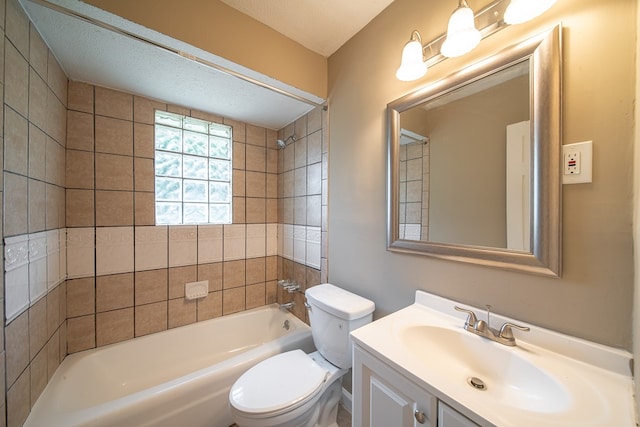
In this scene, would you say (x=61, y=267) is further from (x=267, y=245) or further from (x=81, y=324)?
(x=267, y=245)

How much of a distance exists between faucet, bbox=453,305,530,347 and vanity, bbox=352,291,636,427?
0.04ft

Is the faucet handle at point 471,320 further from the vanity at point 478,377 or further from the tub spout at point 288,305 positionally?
the tub spout at point 288,305

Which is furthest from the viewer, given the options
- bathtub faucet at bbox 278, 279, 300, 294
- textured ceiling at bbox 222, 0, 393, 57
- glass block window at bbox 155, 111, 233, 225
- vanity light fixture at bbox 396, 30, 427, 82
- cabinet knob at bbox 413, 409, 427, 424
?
bathtub faucet at bbox 278, 279, 300, 294

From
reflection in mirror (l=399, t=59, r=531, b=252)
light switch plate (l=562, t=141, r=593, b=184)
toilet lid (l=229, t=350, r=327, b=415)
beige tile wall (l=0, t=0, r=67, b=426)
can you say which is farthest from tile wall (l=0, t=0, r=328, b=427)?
light switch plate (l=562, t=141, r=593, b=184)

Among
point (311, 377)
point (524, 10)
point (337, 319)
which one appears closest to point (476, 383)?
point (337, 319)

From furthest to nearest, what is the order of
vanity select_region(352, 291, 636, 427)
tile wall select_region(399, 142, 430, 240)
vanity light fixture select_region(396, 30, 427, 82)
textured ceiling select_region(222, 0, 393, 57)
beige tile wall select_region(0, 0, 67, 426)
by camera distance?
textured ceiling select_region(222, 0, 393, 57)
tile wall select_region(399, 142, 430, 240)
vanity light fixture select_region(396, 30, 427, 82)
beige tile wall select_region(0, 0, 67, 426)
vanity select_region(352, 291, 636, 427)

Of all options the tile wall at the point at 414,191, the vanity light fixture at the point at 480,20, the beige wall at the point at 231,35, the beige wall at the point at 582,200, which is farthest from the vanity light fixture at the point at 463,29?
the beige wall at the point at 231,35

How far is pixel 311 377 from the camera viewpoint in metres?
1.18

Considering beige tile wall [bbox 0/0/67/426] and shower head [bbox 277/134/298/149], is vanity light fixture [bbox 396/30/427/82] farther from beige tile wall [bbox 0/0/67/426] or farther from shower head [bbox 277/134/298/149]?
beige tile wall [bbox 0/0/67/426]

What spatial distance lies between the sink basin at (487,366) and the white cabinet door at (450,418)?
0.08 m

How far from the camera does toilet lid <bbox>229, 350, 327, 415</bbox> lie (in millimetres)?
1005

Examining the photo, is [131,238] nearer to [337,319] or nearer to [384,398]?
[337,319]

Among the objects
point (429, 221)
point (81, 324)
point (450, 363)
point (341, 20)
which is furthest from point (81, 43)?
point (450, 363)

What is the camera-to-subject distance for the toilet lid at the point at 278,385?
3.30 ft
